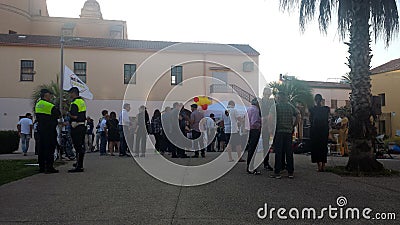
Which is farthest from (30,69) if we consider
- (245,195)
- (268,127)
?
(245,195)

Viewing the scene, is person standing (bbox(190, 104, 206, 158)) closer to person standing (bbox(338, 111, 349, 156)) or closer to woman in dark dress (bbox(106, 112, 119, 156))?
woman in dark dress (bbox(106, 112, 119, 156))

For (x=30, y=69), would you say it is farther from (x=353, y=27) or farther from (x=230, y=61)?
(x=353, y=27)

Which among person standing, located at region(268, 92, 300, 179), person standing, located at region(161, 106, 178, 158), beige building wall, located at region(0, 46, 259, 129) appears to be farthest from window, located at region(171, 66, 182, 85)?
person standing, located at region(268, 92, 300, 179)

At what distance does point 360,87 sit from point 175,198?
6.16m

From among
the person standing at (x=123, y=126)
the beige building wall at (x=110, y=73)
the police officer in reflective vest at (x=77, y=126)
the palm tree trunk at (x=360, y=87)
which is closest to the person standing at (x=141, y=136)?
the person standing at (x=123, y=126)

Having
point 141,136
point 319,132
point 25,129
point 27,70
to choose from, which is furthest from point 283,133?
point 27,70

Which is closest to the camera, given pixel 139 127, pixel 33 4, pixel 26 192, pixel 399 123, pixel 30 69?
pixel 26 192

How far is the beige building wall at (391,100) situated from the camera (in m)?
42.6

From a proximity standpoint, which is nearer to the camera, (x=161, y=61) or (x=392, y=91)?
(x=161, y=61)

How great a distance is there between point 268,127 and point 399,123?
36.7 metres

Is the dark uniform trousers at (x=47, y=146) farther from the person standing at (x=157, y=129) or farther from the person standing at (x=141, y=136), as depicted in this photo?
the person standing at (x=157, y=129)

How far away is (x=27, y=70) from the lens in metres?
38.6

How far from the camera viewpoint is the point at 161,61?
39719 millimetres

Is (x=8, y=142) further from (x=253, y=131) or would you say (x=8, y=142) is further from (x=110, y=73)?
(x=110, y=73)
